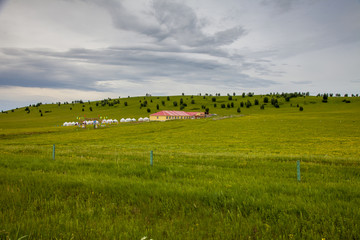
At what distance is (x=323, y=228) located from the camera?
4.80 m

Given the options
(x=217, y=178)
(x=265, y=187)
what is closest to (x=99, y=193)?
(x=217, y=178)

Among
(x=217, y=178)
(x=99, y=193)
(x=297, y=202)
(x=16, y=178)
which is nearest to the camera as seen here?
(x=297, y=202)

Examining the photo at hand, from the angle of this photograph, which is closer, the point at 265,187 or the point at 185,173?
the point at 265,187

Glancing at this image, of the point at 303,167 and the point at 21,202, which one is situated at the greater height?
the point at 21,202

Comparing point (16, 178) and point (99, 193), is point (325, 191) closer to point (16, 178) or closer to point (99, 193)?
point (99, 193)

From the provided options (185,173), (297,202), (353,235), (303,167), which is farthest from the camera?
(303,167)

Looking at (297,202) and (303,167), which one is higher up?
(297,202)

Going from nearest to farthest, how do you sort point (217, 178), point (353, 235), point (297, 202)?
1. point (353, 235)
2. point (297, 202)
3. point (217, 178)

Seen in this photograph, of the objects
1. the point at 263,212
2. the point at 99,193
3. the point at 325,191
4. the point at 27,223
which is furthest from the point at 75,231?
the point at 325,191

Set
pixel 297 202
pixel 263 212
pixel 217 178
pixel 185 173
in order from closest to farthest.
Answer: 1. pixel 263 212
2. pixel 297 202
3. pixel 217 178
4. pixel 185 173

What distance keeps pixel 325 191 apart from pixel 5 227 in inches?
350

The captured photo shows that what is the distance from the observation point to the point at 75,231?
15.1 feet

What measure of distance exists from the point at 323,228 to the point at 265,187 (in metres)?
2.72

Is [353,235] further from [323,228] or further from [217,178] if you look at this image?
[217,178]
